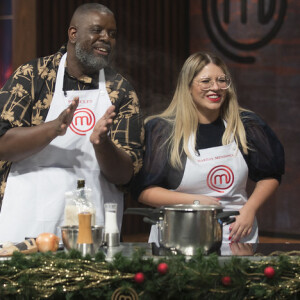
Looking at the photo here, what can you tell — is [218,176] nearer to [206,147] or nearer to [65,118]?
[206,147]

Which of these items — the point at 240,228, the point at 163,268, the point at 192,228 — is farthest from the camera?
the point at 240,228

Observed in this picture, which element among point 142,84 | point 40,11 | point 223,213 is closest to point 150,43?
point 142,84

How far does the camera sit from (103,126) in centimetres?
210

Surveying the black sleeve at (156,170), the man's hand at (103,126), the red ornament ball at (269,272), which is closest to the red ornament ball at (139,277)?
the red ornament ball at (269,272)

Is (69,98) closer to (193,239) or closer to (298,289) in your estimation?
(193,239)

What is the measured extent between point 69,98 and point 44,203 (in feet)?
1.29

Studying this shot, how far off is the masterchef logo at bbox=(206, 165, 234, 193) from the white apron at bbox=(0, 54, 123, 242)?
388mm

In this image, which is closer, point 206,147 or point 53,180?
point 53,180

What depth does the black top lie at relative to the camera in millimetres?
2541

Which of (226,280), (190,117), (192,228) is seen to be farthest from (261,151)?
(226,280)

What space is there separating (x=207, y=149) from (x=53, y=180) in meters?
Result: 0.60

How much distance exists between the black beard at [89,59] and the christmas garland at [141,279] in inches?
38.9

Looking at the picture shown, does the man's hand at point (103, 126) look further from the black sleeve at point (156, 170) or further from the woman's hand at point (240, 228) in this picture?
the woman's hand at point (240, 228)

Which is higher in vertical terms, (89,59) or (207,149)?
(89,59)
